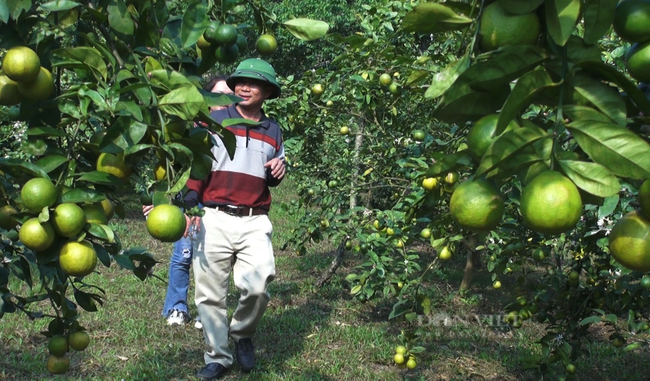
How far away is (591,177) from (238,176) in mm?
2689

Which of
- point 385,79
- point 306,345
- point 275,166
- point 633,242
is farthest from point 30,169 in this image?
point 306,345

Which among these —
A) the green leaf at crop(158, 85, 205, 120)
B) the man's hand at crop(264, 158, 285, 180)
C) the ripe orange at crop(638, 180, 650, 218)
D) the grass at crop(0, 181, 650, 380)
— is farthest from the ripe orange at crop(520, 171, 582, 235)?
the man's hand at crop(264, 158, 285, 180)

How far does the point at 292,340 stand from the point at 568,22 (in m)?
3.41

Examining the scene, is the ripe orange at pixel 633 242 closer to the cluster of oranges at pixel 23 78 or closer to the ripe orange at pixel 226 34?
the ripe orange at pixel 226 34

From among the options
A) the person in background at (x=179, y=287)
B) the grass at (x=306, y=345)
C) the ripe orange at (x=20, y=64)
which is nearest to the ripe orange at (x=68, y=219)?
the ripe orange at (x=20, y=64)

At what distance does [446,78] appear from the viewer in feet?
2.72

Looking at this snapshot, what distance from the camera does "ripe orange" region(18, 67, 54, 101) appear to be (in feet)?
3.58

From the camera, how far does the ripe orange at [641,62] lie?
0.84 metres

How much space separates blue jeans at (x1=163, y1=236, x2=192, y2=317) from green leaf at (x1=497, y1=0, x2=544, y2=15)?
11.5 feet

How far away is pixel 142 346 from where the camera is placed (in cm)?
370

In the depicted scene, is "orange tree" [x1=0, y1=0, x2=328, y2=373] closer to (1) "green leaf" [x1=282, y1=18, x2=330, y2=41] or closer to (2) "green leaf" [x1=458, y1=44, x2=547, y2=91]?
(1) "green leaf" [x1=282, y1=18, x2=330, y2=41]

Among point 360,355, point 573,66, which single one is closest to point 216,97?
point 573,66

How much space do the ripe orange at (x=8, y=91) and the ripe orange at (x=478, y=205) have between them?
2.62 feet

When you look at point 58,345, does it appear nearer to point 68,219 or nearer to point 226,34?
point 68,219
